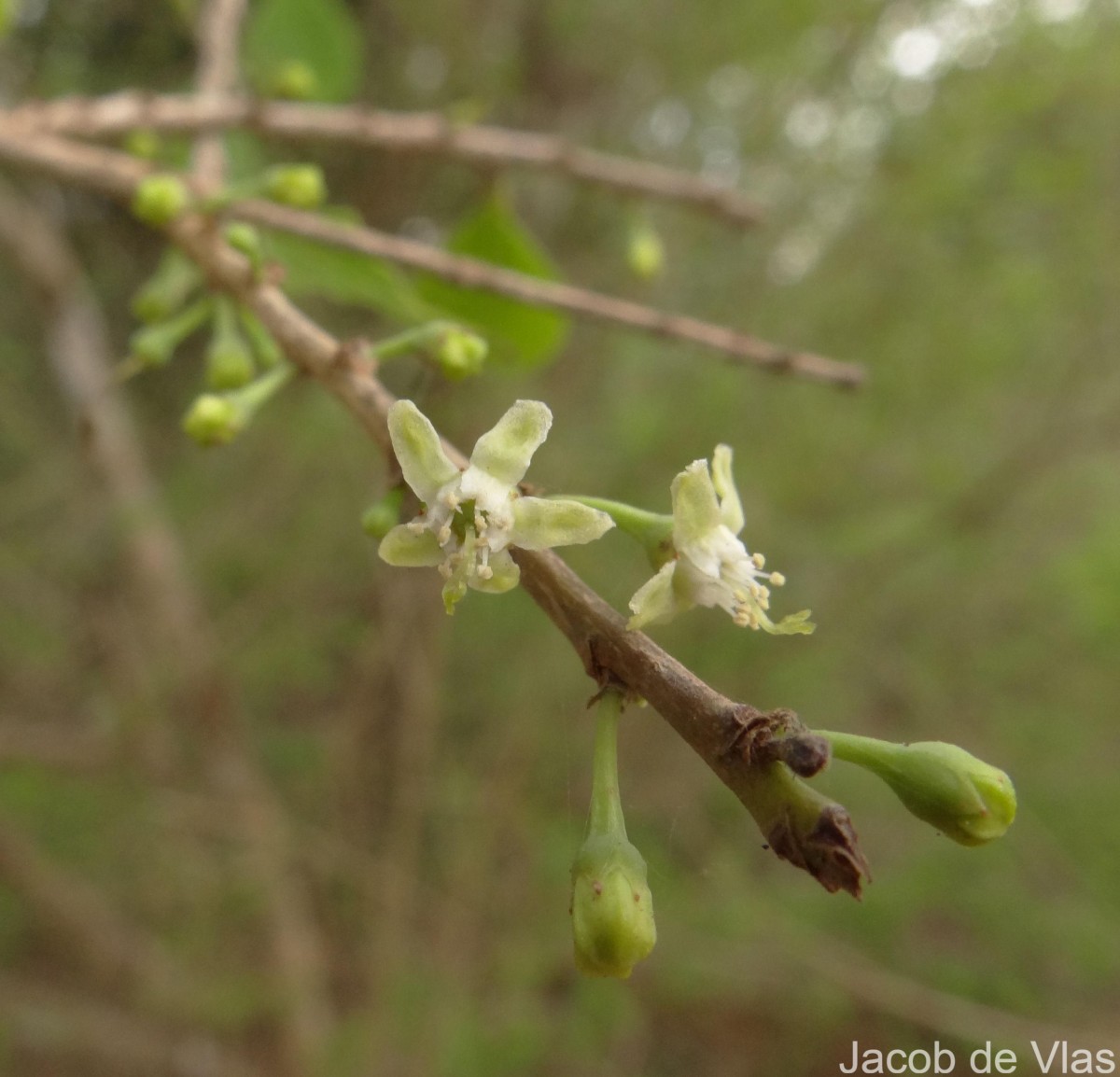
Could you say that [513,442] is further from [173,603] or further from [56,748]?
[56,748]

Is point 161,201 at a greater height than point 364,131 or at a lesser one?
lesser

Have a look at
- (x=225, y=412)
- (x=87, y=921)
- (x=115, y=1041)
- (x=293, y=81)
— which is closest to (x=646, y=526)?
(x=225, y=412)

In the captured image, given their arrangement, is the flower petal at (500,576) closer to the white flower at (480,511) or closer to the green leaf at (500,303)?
the white flower at (480,511)

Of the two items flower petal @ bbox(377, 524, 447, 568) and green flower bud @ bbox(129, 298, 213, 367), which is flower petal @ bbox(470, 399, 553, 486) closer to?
flower petal @ bbox(377, 524, 447, 568)

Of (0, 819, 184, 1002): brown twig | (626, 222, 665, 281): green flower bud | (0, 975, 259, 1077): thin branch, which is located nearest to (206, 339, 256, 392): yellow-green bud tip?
(626, 222, 665, 281): green flower bud

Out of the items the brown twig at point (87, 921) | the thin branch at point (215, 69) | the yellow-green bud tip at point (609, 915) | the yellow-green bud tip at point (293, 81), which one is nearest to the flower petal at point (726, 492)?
the yellow-green bud tip at point (609, 915)

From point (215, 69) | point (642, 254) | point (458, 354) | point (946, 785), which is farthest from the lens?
point (642, 254)
